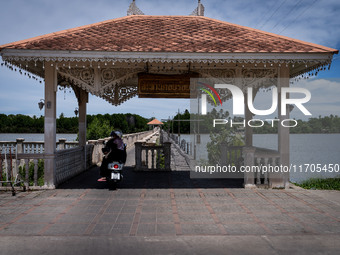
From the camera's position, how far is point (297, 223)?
5219mm

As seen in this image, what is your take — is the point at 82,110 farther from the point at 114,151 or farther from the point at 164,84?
the point at 164,84

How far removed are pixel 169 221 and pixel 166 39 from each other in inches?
213

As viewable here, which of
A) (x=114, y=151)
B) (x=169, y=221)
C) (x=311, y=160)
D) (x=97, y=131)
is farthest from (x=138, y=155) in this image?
(x=311, y=160)

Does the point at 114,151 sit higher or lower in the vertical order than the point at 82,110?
lower

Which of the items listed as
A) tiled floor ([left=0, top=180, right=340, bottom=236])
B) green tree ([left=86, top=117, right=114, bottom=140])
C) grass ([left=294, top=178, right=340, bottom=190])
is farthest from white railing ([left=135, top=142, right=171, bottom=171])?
green tree ([left=86, top=117, right=114, bottom=140])

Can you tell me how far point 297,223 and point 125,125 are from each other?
85.9 meters

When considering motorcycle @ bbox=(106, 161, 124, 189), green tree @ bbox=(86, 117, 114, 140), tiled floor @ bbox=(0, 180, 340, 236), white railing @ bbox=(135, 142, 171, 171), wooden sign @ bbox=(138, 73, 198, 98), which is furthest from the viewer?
green tree @ bbox=(86, 117, 114, 140)

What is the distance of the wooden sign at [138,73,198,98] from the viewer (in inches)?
351

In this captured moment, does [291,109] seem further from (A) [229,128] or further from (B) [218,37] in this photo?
(A) [229,128]

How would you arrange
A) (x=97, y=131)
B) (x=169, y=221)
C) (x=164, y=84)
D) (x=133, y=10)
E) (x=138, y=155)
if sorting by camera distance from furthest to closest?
(x=97, y=131)
(x=133, y=10)
(x=138, y=155)
(x=164, y=84)
(x=169, y=221)

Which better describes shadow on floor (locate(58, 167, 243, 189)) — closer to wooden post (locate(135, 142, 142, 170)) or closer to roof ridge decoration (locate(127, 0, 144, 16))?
wooden post (locate(135, 142, 142, 170))

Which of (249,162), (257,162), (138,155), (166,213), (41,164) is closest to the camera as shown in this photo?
(166,213)

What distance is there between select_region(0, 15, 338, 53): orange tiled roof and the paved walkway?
3.70 meters

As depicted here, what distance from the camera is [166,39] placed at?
8672 mm
